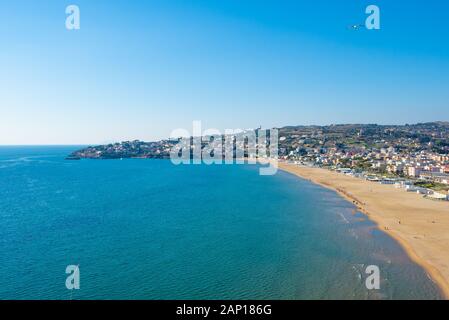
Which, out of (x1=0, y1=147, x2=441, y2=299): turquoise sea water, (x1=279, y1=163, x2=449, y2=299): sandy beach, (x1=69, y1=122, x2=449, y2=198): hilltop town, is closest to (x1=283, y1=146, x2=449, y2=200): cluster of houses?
(x1=69, y1=122, x2=449, y2=198): hilltop town

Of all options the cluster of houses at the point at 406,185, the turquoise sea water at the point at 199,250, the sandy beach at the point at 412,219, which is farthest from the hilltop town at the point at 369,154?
the turquoise sea water at the point at 199,250

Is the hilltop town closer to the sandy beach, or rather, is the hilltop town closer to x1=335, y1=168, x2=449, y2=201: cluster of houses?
x1=335, y1=168, x2=449, y2=201: cluster of houses

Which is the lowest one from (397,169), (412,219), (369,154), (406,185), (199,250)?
(199,250)

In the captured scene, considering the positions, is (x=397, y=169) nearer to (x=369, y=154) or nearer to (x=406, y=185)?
(x=406, y=185)

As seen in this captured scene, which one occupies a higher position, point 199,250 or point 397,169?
point 397,169

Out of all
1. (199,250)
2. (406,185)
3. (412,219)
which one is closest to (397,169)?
(406,185)
